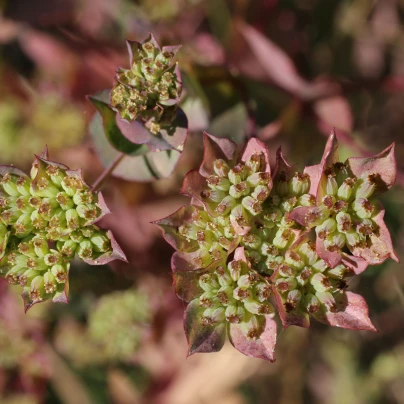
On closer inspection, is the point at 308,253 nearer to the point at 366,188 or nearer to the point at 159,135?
the point at 366,188

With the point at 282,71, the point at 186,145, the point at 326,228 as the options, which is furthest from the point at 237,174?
the point at 282,71

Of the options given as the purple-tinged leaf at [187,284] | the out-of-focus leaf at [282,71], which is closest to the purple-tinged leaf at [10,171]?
the purple-tinged leaf at [187,284]

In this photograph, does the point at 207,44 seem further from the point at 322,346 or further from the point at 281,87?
the point at 322,346

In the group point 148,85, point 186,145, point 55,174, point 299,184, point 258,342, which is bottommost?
point 186,145

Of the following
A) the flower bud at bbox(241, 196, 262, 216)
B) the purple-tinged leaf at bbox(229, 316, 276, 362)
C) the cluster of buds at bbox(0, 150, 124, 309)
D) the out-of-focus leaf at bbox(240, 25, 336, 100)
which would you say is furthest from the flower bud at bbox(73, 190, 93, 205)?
the out-of-focus leaf at bbox(240, 25, 336, 100)

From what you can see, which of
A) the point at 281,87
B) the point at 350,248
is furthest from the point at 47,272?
the point at 281,87

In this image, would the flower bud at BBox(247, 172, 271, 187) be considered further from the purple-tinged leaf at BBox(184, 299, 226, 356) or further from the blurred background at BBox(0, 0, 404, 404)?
the blurred background at BBox(0, 0, 404, 404)
